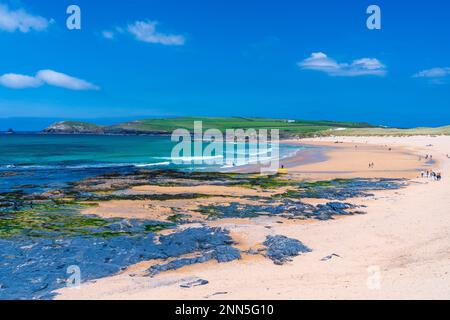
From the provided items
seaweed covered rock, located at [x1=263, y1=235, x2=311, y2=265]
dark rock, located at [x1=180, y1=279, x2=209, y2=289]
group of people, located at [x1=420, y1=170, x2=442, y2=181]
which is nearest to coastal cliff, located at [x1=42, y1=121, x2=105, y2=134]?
group of people, located at [x1=420, y1=170, x2=442, y2=181]

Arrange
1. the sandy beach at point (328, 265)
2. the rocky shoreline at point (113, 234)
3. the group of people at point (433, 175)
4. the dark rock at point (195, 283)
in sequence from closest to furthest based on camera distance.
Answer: the sandy beach at point (328, 265)
the dark rock at point (195, 283)
the rocky shoreline at point (113, 234)
the group of people at point (433, 175)

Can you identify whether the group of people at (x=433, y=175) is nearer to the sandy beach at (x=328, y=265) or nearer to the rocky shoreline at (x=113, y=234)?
the rocky shoreline at (x=113, y=234)

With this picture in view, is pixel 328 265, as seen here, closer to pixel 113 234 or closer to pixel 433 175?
pixel 113 234

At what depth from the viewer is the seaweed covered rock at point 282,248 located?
15.3 m

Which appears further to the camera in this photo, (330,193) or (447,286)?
(330,193)

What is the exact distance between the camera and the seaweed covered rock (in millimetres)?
15337

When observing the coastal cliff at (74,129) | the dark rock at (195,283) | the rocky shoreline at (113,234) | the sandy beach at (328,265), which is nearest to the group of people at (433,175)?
the rocky shoreline at (113,234)

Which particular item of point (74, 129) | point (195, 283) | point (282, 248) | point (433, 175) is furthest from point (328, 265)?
point (74, 129)

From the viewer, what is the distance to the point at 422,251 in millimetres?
15211

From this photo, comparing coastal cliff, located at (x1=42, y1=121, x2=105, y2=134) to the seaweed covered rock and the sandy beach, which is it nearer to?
the sandy beach
